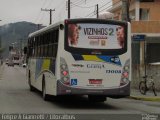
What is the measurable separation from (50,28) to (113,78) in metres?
3.69

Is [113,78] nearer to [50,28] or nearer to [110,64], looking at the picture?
[110,64]

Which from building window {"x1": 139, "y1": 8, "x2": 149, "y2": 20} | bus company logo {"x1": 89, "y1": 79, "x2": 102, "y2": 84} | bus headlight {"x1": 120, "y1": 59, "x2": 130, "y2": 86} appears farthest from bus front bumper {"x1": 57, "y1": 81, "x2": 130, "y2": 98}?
building window {"x1": 139, "y1": 8, "x2": 149, "y2": 20}

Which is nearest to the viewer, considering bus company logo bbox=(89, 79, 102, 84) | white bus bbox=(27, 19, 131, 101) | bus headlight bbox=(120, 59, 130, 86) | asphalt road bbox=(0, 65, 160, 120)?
asphalt road bbox=(0, 65, 160, 120)

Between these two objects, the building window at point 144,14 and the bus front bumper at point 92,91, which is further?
the building window at point 144,14

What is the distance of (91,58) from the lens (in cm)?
1920

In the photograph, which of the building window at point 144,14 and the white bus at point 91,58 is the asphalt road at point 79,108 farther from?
the building window at point 144,14

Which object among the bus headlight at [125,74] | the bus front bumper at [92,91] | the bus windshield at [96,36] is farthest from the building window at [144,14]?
the bus front bumper at [92,91]

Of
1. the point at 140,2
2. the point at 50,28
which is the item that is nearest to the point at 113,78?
the point at 50,28

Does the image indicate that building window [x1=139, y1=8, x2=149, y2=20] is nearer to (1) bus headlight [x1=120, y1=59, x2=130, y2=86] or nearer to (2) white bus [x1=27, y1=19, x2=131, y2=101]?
(2) white bus [x1=27, y1=19, x2=131, y2=101]

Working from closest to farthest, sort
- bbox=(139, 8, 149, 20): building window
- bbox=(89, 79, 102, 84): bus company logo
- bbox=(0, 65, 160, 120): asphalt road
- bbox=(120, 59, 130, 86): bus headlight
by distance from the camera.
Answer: bbox=(0, 65, 160, 120): asphalt road
bbox=(89, 79, 102, 84): bus company logo
bbox=(120, 59, 130, 86): bus headlight
bbox=(139, 8, 149, 20): building window

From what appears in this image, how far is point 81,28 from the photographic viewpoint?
19.2 m

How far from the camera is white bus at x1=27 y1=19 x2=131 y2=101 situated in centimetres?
1897

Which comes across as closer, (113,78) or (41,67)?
(113,78)

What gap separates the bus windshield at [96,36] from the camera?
19109 mm
